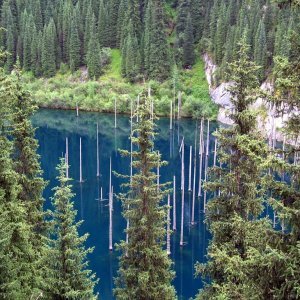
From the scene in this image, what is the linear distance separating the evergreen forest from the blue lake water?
0.35 meters

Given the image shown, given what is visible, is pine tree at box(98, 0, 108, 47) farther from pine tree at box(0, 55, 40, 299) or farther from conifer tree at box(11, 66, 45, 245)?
pine tree at box(0, 55, 40, 299)

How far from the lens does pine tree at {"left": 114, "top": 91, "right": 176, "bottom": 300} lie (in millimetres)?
21750

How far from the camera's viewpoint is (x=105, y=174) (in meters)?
75.1

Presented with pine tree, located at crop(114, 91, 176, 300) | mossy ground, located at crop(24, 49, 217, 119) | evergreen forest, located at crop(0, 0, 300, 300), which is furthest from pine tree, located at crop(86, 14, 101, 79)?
pine tree, located at crop(114, 91, 176, 300)

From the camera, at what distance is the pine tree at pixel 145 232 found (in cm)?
2175

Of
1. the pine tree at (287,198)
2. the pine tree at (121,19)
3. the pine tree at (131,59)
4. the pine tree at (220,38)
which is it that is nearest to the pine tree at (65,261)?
the pine tree at (287,198)

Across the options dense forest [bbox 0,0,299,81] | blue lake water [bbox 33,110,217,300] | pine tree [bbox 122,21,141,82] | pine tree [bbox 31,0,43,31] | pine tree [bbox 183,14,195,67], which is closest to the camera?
blue lake water [bbox 33,110,217,300]

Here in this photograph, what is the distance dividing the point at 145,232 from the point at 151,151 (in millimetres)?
5392

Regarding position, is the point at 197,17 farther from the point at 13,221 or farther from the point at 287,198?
the point at 287,198

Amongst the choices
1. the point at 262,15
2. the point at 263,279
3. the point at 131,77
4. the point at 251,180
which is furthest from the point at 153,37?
the point at 263,279

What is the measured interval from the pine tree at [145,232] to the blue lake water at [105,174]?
19536mm

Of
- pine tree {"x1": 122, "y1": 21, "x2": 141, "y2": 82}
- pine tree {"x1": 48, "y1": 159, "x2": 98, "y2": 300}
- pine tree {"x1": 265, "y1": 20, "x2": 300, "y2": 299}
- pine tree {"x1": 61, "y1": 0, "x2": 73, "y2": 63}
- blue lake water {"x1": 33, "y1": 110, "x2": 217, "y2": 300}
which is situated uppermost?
pine tree {"x1": 61, "y1": 0, "x2": 73, "y2": 63}

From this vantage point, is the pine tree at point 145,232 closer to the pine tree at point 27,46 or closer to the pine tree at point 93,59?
the pine tree at point 93,59

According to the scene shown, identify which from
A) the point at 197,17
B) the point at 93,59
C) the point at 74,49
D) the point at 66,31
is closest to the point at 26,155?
the point at 93,59
